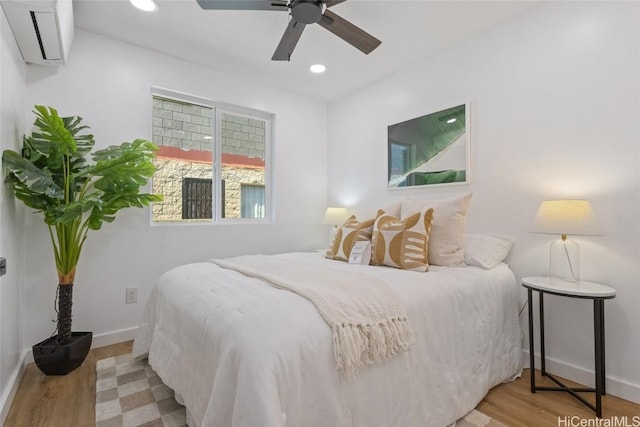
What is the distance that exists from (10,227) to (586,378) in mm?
3676

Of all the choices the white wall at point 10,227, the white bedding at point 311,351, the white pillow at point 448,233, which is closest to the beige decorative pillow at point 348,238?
the white bedding at point 311,351

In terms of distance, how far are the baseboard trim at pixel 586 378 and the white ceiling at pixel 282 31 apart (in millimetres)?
2503

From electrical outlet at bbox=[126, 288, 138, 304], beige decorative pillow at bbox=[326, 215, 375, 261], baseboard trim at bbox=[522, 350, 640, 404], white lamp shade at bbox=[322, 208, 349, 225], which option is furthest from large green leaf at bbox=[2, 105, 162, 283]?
baseboard trim at bbox=[522, 350, 640, 404]

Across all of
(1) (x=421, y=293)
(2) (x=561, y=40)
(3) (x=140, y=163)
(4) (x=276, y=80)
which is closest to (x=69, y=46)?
(3) (x=140, y=163)

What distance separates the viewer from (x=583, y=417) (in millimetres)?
1629

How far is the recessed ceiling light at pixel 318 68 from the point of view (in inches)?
121

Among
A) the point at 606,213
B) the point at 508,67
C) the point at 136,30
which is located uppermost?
the point at 136,30

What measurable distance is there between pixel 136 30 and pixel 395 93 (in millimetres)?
2396

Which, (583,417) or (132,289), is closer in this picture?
(583,417)

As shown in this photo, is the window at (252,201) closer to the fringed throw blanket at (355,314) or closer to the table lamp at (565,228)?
the fringed throw blanket at (355,314)

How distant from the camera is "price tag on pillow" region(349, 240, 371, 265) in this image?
88.1 inches

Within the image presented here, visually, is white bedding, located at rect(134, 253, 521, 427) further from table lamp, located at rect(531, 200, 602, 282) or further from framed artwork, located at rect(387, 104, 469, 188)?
framed artwork, located at rect(387, 104, 469, 188)

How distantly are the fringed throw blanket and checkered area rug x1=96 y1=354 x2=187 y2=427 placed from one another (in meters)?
0.85

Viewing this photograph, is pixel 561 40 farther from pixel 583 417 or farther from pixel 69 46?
pixel 69 46
